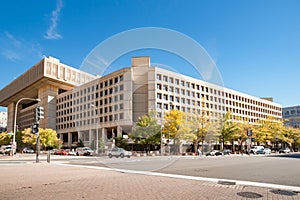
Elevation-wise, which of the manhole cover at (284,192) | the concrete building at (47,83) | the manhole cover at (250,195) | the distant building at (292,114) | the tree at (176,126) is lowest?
the manhole cover at (284,192)

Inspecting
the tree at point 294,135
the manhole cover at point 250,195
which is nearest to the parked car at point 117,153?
the manhole cover at point 250,195

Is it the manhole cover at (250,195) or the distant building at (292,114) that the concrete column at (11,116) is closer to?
the manhole cover at (250,195)

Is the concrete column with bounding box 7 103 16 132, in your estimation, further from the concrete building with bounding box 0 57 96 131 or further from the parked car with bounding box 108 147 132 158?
the parked car with bounding box 108 147 132 158

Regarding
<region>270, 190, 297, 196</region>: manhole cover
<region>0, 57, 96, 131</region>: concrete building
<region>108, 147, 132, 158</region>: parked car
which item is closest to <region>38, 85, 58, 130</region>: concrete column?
<region>0, 57, 96, 131</region>: concrete building

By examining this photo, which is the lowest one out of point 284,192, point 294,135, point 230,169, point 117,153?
point 294,135

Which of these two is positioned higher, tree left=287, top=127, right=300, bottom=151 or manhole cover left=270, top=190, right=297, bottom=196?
manhole cover left=270, top=190, right=297, bottom=196

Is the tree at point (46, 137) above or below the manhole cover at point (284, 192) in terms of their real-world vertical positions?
below

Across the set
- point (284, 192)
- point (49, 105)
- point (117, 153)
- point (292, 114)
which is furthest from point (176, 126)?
point (292, 114)

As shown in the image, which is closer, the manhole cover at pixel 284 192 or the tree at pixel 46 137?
the manhole cover at pixel 284 192

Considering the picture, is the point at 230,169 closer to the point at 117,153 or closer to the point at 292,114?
the point at 117,153

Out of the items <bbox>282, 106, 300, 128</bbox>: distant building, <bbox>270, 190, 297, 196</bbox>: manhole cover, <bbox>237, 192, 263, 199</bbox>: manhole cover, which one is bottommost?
<bbox>270, 190, 297, 196</bbox>: manhole cover

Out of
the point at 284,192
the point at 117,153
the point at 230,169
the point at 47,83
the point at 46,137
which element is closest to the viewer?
the point at 284,192

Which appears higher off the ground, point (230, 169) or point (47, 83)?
point (47, 83)

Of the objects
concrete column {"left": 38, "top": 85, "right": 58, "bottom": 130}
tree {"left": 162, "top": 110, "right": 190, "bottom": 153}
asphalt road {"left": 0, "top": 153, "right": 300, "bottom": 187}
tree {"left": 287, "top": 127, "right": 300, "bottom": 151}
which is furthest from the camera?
concrete column {"left": 38, "top": 85, "right": 58, "bottom": 130}
